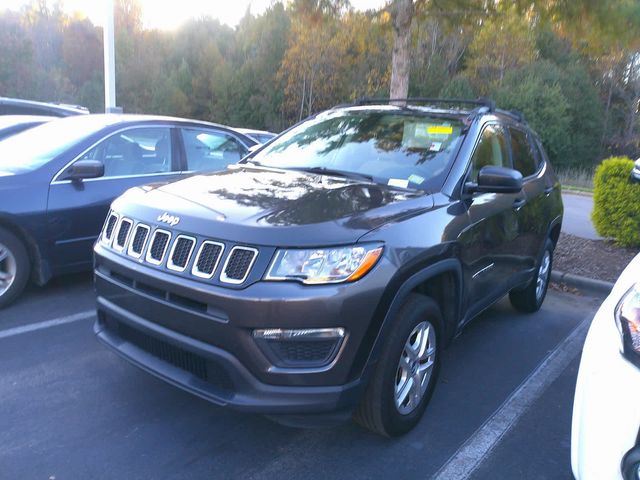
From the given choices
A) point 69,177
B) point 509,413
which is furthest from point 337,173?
point 69,177

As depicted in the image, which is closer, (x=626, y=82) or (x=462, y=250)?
(x=462, y=250)

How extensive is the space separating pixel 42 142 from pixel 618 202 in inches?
274

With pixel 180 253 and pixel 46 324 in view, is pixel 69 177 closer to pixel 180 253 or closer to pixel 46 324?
pixel 46 324

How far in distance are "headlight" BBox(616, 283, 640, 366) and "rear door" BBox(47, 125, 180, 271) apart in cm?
344

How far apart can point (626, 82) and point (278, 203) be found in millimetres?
42756

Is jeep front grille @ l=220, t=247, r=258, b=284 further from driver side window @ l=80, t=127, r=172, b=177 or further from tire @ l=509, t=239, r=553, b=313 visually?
tire @ l=509, t=239, r=553, b=313

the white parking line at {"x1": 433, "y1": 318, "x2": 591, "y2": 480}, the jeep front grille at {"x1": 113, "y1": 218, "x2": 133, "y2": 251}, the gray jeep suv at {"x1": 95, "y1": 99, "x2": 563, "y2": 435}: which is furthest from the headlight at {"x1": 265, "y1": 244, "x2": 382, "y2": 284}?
the white parking line at {"x1": 433, "y1": 318, "x2": 591, "y2": 480}

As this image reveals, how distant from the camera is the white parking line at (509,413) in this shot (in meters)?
3.09

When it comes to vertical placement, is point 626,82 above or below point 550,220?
above

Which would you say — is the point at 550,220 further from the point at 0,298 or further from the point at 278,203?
the point at 0,298

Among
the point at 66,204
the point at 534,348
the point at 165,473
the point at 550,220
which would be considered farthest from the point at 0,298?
the point at 550,220

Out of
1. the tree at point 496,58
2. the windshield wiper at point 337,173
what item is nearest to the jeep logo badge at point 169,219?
the windshield wiper at point 337,173

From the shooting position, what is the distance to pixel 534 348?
15.7ft

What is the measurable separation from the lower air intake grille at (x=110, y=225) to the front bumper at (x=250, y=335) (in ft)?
1.95
